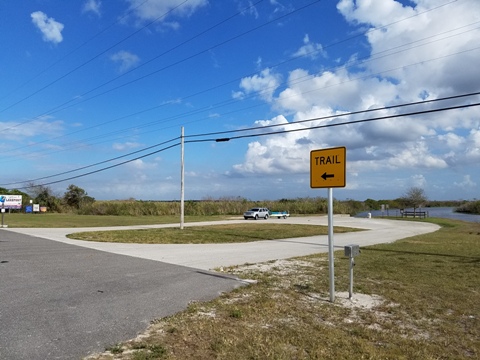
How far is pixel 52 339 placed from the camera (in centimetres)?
484

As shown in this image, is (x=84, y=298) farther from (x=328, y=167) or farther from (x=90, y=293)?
(x=328, y=167)

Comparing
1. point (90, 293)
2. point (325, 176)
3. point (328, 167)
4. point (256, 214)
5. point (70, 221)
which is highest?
point (328, 167)

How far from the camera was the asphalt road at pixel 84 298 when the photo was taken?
4.80m

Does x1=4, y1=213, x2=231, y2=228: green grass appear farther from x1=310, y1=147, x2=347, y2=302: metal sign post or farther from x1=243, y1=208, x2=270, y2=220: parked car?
x1=310, y1=147, x2=347, y2=302: metal sign post

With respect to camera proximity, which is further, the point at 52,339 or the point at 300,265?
the point at 300,265

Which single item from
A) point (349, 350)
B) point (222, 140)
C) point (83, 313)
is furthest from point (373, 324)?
point (222, 140)

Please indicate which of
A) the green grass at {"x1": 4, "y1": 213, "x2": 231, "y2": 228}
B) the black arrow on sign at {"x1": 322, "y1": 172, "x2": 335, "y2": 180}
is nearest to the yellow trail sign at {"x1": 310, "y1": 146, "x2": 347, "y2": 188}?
the black arrow on sign at {"x1": 322, "y1": 172, "x2": 335, "y2": 180}

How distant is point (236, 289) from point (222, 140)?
16.4m

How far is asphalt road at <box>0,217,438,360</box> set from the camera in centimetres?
487

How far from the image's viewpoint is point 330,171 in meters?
7.18

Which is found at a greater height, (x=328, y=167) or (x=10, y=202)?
(x=328, y=167)

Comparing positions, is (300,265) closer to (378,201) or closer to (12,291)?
(12,291)

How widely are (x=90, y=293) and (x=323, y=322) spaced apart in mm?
4413

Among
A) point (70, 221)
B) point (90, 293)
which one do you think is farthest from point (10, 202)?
point (90, 293)
